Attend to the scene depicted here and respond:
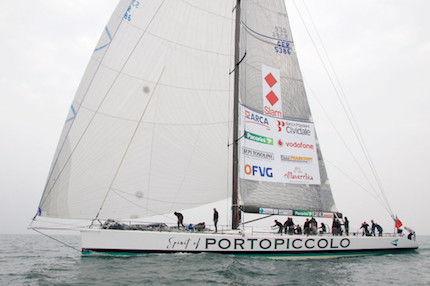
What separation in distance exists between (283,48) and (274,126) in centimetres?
410

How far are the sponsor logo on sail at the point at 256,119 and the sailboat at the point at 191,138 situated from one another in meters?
0.06

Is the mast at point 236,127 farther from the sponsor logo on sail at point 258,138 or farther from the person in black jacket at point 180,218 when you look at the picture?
the person in black jacket at point 180,218

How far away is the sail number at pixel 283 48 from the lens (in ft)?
54.1

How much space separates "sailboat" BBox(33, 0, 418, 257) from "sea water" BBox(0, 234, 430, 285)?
2.34 ft

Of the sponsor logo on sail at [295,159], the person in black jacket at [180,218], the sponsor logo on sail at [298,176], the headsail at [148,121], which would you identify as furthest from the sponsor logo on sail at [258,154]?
the person in black jacket at [180,218]

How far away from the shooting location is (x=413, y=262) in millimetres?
14195

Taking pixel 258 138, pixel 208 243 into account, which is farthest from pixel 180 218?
pixel 258 138

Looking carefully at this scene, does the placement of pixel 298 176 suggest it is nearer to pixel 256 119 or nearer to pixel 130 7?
pixel 256 119

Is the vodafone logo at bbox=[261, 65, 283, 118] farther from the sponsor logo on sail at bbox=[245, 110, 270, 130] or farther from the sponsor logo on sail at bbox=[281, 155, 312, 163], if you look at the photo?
the sponsor logo on sail at bbox=[281, 155, 312, 163]

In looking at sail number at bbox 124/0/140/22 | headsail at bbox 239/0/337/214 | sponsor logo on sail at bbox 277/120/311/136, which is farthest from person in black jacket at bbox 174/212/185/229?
sail number at bbox 124/0/140/22

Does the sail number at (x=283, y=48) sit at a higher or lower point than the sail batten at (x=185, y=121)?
higher

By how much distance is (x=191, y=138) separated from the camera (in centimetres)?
1396

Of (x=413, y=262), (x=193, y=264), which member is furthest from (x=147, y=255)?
(x=413, y=262)

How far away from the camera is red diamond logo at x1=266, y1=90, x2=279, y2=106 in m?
15.5
